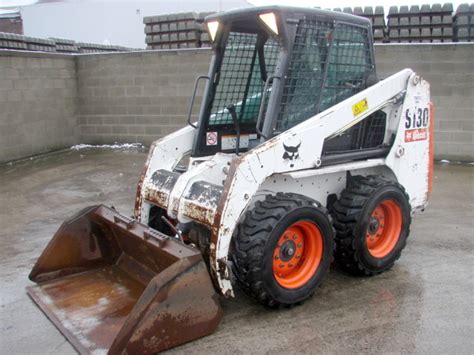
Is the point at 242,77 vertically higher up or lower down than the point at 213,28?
→ lower down

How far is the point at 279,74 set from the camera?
3777 millimetres

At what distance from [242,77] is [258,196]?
140 cm

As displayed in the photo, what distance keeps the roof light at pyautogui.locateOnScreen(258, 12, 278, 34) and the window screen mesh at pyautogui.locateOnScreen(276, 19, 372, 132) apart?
21 centimetres

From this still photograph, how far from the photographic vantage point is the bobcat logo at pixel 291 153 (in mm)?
3607

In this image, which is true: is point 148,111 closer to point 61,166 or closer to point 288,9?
point 61,166

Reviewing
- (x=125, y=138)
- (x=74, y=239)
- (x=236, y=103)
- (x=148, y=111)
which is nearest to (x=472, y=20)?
(x=148, y=111)

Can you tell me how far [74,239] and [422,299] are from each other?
2.78 meters

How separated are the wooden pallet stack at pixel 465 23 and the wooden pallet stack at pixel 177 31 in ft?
19.1

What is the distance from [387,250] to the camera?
172 inches

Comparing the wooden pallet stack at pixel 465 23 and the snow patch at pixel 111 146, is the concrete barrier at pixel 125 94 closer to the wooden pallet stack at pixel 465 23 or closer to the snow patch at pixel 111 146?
the snow patch at pixel 111 146

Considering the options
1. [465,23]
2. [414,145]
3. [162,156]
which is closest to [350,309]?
[414,145]

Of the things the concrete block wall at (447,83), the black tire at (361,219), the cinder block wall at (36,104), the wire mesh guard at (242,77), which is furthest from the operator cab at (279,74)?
the cinder block wall at (36,104)

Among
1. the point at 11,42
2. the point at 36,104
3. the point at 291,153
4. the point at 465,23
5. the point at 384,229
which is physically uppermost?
the point at 465,23

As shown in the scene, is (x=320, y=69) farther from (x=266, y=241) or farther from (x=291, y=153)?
(x=266, y=241)
